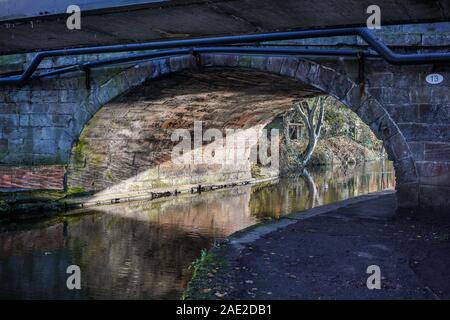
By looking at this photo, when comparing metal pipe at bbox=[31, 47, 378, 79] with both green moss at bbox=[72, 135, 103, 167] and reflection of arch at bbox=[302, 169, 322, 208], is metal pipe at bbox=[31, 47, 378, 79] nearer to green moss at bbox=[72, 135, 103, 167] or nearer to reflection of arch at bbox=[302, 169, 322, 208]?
green moss at bbox=[72, 135, 103, 167]

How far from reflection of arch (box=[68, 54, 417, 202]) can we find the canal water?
2.84 meters

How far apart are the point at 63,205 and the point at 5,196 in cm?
140

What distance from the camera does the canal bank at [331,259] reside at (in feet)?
14.5

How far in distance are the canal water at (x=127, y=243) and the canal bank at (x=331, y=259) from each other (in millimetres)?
1057

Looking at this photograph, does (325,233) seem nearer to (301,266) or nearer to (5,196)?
(301,266)

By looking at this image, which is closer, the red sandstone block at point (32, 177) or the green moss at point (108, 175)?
the red sandstone block at point (32, 177)

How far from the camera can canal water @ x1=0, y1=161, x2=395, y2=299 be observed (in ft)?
20.4

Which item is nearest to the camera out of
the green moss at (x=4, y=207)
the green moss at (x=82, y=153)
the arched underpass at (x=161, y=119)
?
Result: the green moss at (x=4, y=207)
